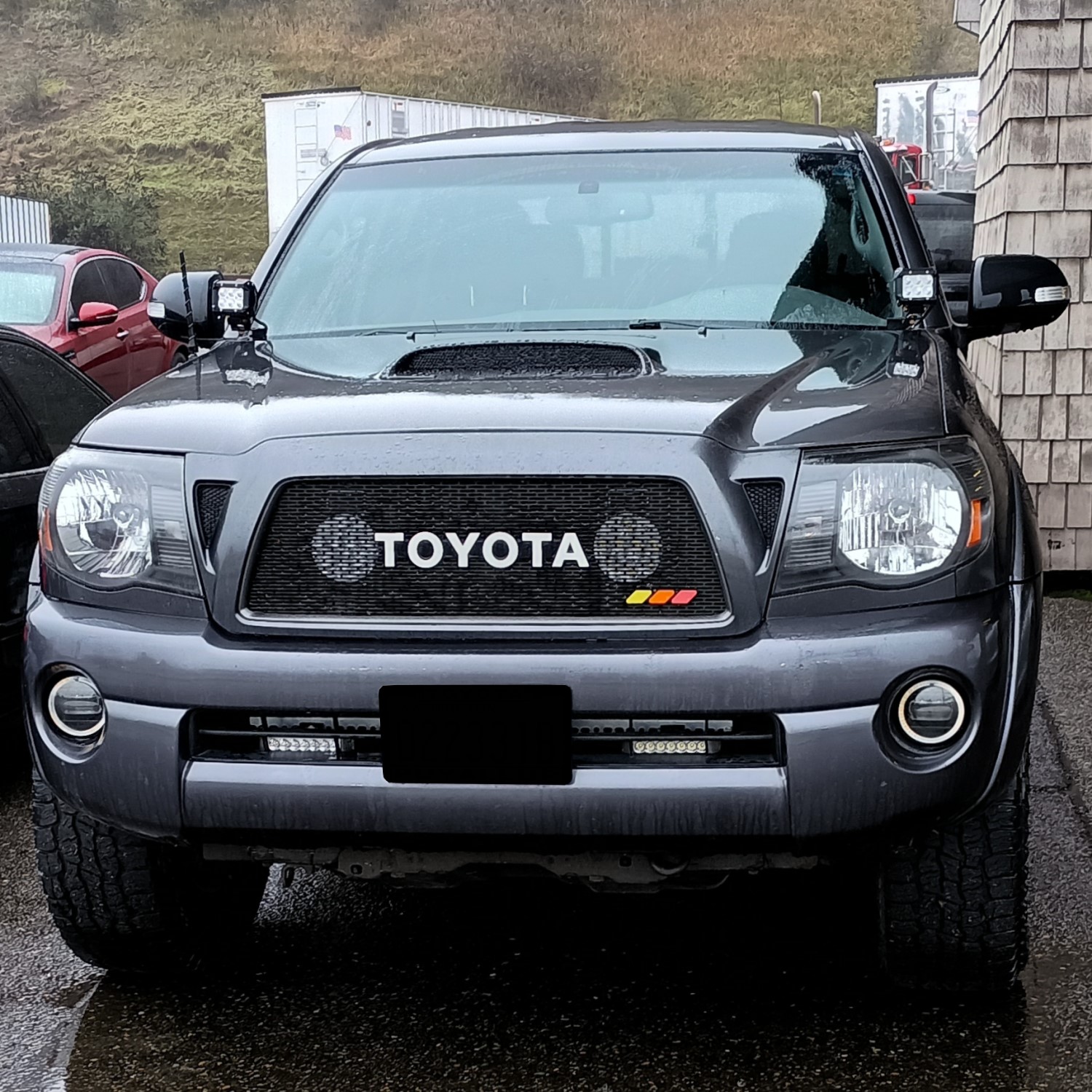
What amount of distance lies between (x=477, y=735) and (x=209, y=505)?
594mm

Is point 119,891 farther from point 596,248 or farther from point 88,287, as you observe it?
point 88,287

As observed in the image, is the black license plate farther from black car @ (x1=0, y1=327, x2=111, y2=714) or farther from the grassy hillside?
the grassy hillside

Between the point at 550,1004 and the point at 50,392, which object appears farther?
the point at 50,392

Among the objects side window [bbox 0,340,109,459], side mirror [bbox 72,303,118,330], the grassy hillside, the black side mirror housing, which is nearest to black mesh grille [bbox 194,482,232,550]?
the black side mirror housing

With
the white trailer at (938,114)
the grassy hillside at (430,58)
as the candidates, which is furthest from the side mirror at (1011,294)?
the grassy hillside at (430,58)

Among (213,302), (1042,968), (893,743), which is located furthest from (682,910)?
(213,302)

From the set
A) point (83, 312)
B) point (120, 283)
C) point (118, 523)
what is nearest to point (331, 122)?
point (120, 283)

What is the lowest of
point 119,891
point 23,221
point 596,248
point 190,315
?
point 23,221

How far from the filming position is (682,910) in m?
3.71

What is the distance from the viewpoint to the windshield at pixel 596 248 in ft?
12.2

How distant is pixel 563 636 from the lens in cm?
264

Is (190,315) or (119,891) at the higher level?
(190,315)

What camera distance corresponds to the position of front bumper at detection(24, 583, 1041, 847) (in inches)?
102

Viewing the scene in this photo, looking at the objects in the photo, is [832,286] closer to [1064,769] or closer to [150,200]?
[1064,769]
